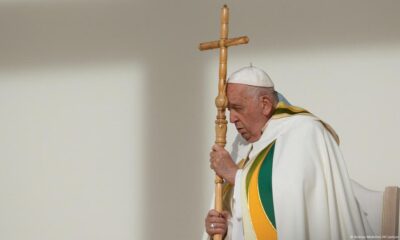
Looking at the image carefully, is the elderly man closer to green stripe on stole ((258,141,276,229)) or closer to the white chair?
green stripe on stole ((258,141,276,229))

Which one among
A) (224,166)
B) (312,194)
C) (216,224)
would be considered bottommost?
(216,224)

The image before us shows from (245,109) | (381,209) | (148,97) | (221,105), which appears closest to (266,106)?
(245,109)

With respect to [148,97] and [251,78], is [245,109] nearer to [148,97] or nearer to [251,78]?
[251,78]

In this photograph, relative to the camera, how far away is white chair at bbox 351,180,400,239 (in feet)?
15.7

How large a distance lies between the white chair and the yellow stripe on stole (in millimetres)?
502

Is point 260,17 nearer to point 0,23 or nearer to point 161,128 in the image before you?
point 161,128

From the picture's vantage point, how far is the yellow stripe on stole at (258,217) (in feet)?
15.0

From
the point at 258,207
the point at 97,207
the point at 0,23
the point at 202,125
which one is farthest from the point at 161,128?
the point at 258,207

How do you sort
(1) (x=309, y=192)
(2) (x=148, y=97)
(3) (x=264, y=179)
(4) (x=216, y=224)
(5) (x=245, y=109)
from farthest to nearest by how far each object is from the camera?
(2) (x=148, y=97)
(5) (x=245, y=109)
(4) (x=216, y=224)
(3) (x=264, y=179)
(1) (x=309, y=192)

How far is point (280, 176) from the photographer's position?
4.57 meters

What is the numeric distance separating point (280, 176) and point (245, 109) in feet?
1.61

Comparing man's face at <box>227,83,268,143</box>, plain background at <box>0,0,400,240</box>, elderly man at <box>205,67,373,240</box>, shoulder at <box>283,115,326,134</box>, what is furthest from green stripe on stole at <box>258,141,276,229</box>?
plain background at <box>0,0,400,240</box>

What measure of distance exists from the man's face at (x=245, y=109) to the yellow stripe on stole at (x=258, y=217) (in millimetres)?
385

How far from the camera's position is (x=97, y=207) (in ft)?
22.5
